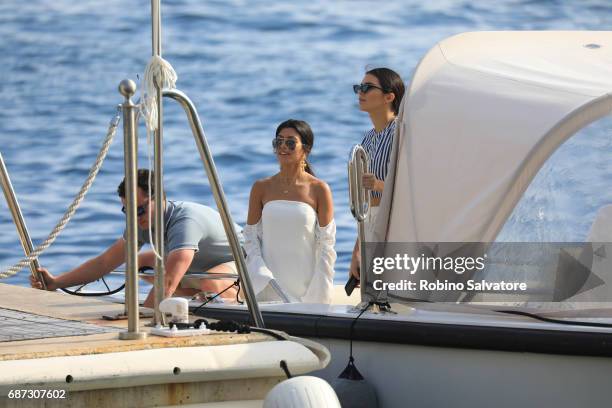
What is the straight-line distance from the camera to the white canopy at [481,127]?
6.15 meters

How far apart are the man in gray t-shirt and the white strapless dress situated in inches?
7.7

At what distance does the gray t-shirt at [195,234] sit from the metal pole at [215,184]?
155 cm

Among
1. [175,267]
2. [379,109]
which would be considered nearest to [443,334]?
[175,267]

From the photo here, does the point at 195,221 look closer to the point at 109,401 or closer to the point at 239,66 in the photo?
the point at 109,401

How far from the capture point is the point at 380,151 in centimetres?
704

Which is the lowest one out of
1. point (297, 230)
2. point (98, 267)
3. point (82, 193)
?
point (98, 267)

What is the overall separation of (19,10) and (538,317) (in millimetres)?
21599

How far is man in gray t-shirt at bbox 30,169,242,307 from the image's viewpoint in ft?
22.3

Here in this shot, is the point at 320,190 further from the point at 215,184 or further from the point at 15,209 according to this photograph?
the point at 215,184

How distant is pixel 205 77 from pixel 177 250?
16.8 meters

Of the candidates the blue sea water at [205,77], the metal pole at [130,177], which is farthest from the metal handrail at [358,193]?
the blue sea water at [205,77]

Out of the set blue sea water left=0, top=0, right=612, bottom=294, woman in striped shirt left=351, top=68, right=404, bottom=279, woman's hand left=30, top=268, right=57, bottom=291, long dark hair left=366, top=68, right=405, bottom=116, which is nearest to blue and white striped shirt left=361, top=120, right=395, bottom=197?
woman in striped shirt left=351, top=68, right=404, bottom=279

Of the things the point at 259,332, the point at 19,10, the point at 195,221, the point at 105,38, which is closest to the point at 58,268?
the point at 195,221

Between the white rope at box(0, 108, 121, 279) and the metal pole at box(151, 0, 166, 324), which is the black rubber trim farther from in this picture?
the metal pole at box(151, 0, 166, 324)
